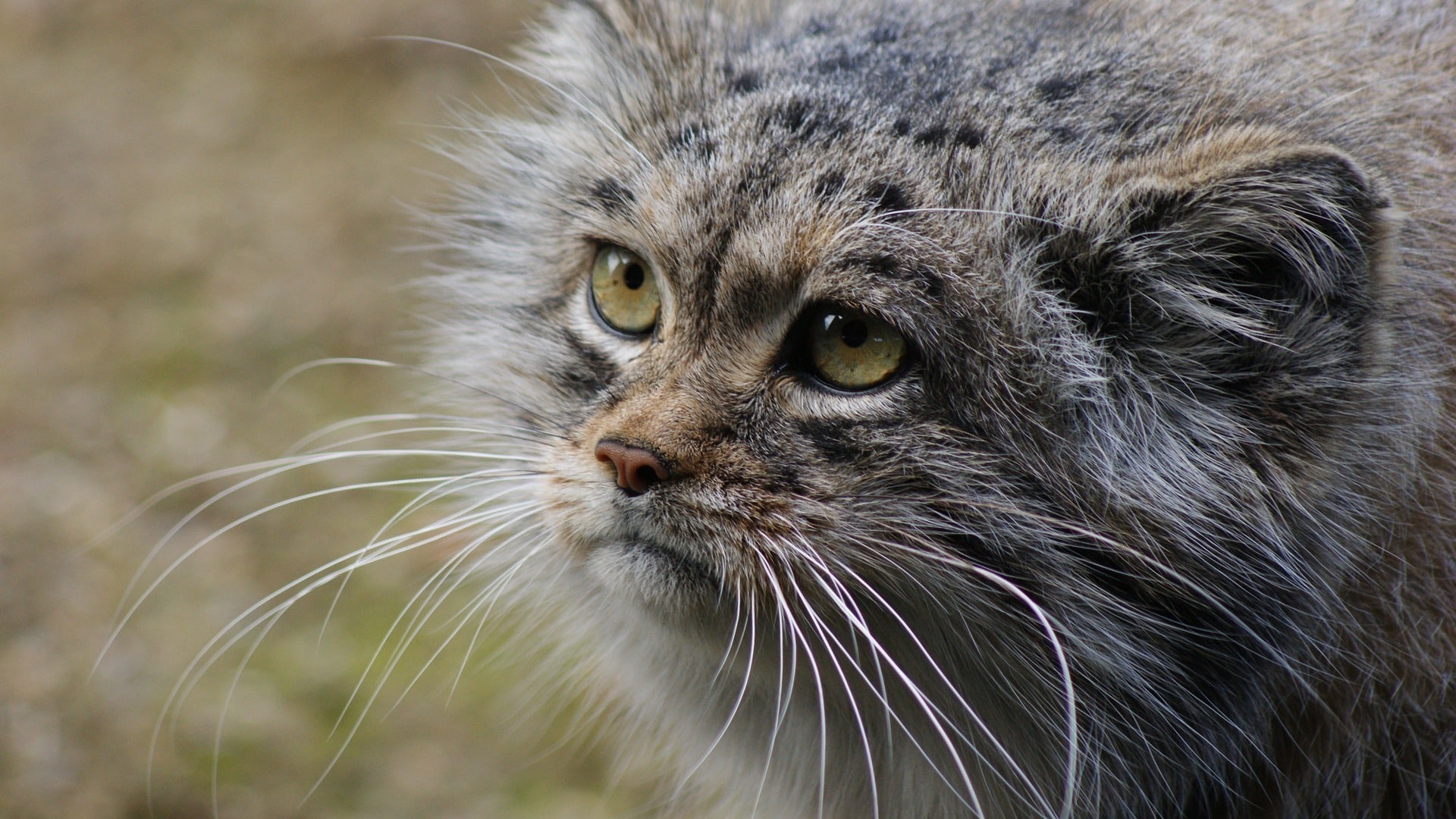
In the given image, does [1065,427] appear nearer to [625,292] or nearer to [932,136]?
[932,136]

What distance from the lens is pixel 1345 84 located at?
2.66 meters

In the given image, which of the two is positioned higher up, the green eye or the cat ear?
the cat ear

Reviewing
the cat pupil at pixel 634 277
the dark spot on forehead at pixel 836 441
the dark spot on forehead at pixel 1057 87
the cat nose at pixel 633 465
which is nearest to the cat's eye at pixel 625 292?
the cat pupil at pixel 634 277

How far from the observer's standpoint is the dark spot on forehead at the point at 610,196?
9.01ft

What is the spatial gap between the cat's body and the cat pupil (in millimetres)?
76

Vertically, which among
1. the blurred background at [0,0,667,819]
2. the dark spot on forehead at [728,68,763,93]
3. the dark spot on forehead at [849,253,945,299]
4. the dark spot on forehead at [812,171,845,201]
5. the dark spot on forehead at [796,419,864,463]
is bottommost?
the blurred background at [0,0,667,819]

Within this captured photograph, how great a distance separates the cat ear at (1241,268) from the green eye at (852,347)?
A: 0.35m

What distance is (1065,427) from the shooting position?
93.3 inches

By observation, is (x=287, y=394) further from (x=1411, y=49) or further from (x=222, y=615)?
(x=1411, y=49)

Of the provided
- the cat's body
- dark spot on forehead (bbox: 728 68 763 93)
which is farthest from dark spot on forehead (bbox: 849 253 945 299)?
dark spot on forehead (bbox: 728 68 763 93)

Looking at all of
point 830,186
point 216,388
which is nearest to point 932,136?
point 830,186

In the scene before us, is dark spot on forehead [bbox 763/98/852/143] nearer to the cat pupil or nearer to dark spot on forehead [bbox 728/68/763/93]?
dark spot on forehead [bbox 728/68/763/93]

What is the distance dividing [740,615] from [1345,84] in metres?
1.71

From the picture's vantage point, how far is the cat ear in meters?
2.13
